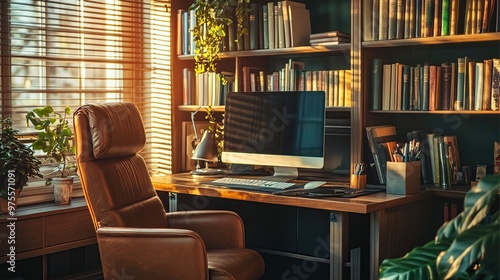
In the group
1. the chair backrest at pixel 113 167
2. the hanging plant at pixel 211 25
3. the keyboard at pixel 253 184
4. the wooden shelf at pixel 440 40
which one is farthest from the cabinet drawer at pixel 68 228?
the wooden shelf at pixel 440 40

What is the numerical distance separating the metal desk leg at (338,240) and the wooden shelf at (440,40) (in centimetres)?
88

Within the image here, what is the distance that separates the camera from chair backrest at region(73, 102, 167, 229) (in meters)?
3.18

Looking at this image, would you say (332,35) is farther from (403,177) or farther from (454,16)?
(403,177)

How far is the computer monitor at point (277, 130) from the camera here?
11.9 feet

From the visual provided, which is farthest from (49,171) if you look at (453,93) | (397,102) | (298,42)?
(453,93)

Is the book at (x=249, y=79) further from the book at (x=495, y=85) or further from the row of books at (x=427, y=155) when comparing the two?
the book at (x=495, y=85)

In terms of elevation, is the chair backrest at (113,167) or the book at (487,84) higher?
the book at (487,84)

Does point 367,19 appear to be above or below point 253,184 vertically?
above

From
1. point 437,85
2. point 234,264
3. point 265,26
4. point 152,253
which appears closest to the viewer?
point 152,253

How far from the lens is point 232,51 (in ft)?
13.4

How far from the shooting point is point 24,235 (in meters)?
3.35

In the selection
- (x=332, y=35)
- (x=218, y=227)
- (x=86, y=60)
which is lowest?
(x=218, y=227)

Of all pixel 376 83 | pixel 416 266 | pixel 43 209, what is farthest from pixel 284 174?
pixel 416 266

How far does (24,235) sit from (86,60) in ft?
3.56
